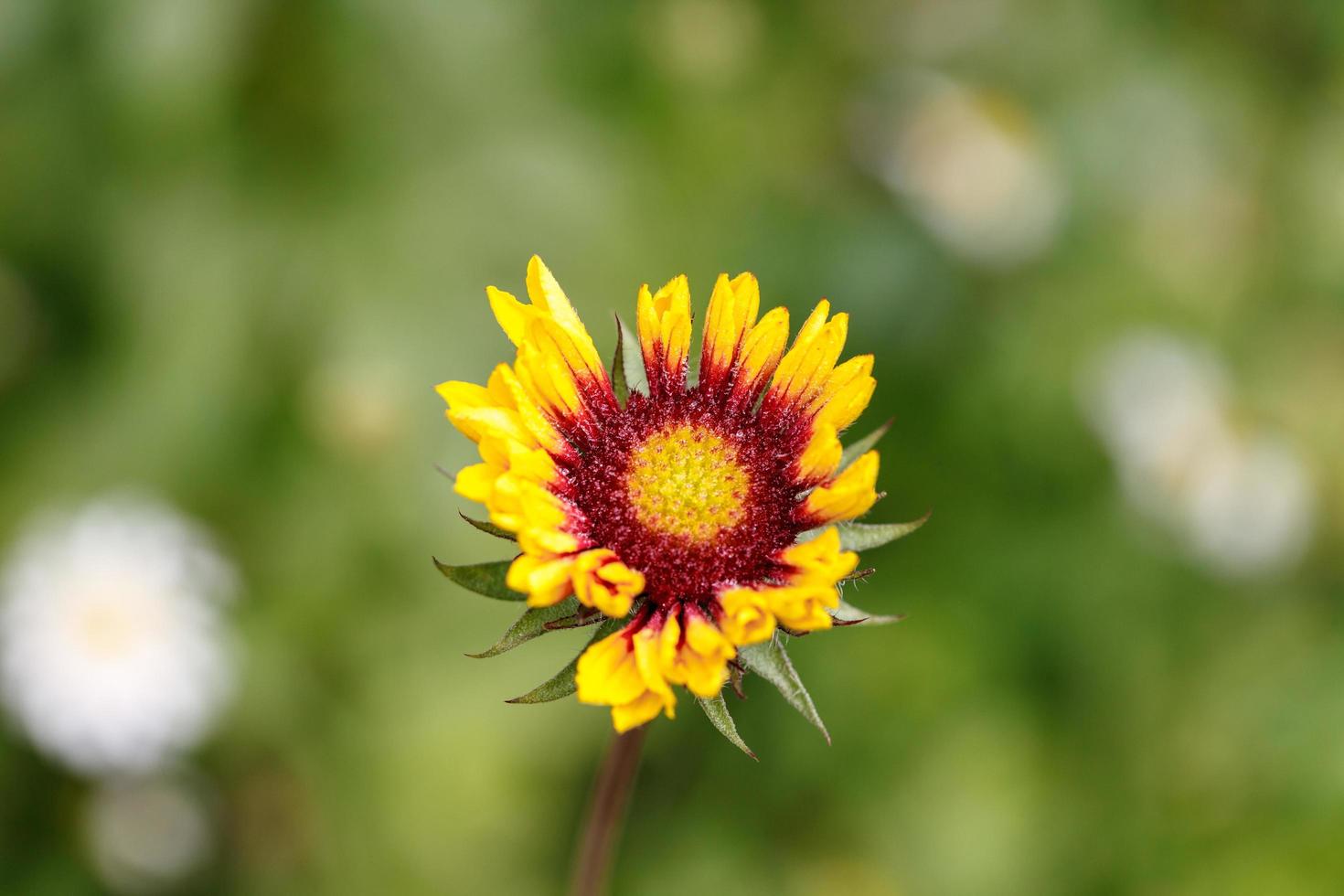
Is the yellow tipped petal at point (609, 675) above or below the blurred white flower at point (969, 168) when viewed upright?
below

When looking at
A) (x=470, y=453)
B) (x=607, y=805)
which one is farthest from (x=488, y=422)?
(x=470, y=453)

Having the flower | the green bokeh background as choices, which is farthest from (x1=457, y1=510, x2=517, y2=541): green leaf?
the green bokeh background

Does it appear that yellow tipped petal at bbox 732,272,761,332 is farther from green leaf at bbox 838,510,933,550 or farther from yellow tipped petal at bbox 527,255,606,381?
green leaf at bbox 838,510,933,550

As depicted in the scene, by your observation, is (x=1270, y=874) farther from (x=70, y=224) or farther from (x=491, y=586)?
(x=70, y=224)

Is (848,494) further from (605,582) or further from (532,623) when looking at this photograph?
(532,623)

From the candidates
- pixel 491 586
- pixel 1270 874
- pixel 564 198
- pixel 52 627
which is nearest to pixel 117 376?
pixel 52 627

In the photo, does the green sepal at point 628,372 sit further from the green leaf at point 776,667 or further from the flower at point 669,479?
the green leaf at point 776,667

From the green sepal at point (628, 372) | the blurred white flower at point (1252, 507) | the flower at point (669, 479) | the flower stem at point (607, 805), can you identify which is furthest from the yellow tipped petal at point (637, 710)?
the blurred white flower at point (1252, 507)
